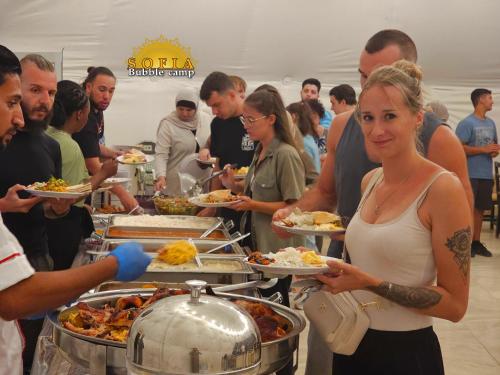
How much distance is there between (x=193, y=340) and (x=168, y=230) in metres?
2.06

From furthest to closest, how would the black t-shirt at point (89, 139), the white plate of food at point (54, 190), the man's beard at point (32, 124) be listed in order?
the black t-shirt at point (89, 139) < the man's beard at point (32, 124) < the white plate of food at point (54, 190)

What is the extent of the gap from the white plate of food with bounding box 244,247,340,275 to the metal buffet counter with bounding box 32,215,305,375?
0.08 metres

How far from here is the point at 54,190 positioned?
2.24 meters

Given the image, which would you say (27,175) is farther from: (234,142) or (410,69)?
(234,142)

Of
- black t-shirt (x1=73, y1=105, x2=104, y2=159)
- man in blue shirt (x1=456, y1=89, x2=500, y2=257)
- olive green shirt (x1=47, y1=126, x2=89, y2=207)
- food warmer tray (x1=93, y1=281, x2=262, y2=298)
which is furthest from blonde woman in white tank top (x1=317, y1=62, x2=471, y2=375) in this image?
man in blue shirt (x1=456, y1=89, x2=500, y2=257)

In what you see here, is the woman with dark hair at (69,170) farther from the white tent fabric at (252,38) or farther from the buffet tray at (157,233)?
the white tent fabric at (252,38)

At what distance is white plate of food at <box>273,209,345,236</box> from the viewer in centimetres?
207

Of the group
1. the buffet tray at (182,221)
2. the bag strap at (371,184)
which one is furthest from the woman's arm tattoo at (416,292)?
the buffet tray at (182,221)

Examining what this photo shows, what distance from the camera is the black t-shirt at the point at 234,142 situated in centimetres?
368

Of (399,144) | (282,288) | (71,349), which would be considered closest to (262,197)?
(282,288)

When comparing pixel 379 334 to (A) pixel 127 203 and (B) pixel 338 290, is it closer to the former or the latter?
(B) pixel 338 290

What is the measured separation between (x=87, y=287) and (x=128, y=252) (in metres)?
0.10

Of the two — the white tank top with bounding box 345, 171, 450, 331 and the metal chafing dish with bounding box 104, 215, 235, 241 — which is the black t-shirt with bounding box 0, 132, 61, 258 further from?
the white tank top with bounding box 345, 171, 450, 331

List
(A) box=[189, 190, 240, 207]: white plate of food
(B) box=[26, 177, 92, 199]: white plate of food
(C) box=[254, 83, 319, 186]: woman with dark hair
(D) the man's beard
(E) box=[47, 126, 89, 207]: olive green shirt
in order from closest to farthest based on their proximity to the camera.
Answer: (B) box=[26, 177, 92, 199]: white plate of food, (D) the man's beard, (E) box=[47, 126, 89, 207]: olive green shirt, (A) box=[189, 190, 240, 207]: white plate of food, (C) box=[254, 83, 319, 186]: woman with dark hair
